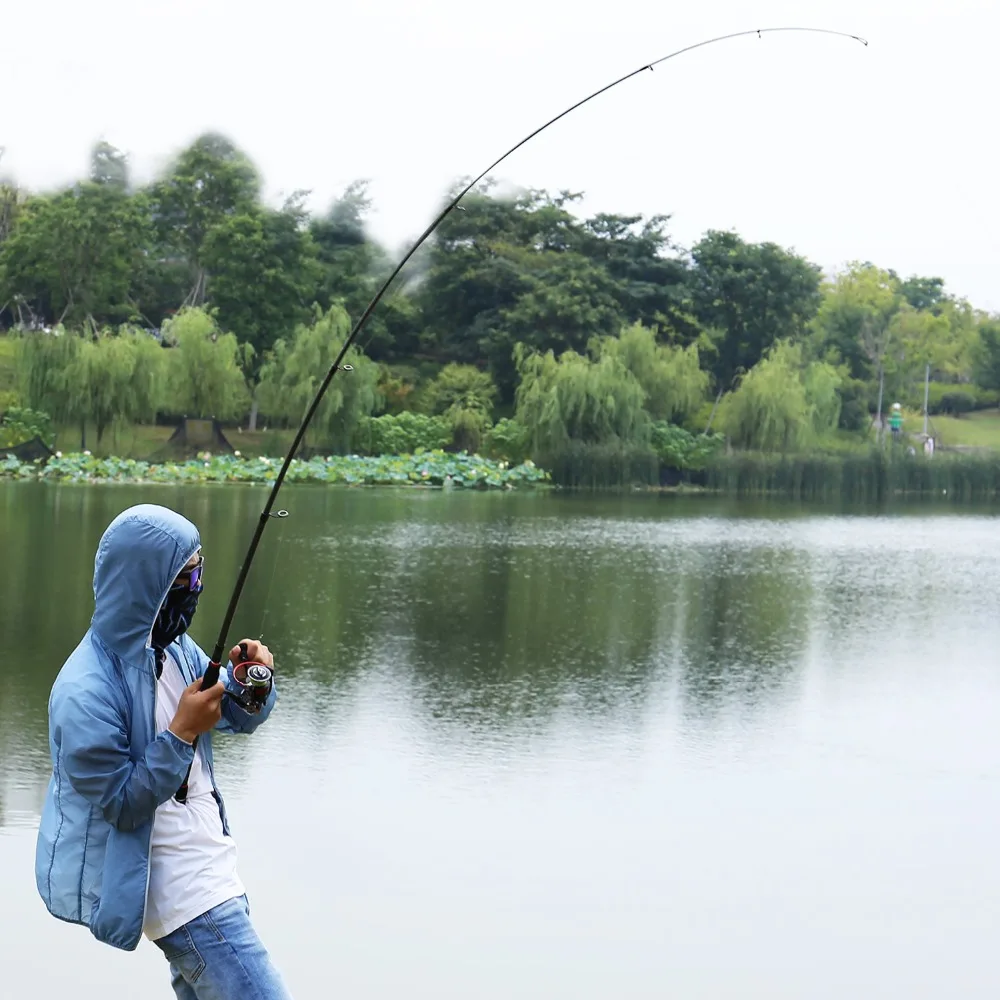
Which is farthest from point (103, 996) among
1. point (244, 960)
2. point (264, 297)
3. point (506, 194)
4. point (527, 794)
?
point (506, 194)

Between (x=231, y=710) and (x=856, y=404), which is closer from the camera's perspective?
(x=231, y=710)

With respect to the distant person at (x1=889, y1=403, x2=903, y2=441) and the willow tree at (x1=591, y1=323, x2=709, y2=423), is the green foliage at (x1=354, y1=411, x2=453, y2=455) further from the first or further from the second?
the distant person at (x1=889, y1=403, x2=903, y2=441)

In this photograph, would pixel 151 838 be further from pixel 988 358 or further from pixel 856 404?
pixel 988 358

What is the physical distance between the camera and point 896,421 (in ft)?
136

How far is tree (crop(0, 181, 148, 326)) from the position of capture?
37.7 metres

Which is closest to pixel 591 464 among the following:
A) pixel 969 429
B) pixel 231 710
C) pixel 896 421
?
pixel 896 421

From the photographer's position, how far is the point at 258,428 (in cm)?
3438

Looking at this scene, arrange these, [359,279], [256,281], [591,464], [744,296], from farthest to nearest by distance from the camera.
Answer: [744,296]
[359,279]
[256,281]
[591,464]

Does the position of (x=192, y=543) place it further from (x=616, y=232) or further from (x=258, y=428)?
(x=616, y=232)

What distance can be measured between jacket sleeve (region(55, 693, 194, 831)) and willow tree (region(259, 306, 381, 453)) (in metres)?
30.5

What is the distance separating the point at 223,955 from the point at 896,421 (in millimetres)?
40949

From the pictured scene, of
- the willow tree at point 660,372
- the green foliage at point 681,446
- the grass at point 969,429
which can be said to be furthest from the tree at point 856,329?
the green foliage at point 681,446

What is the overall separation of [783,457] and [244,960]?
33167 millimetres

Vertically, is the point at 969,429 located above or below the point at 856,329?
below
